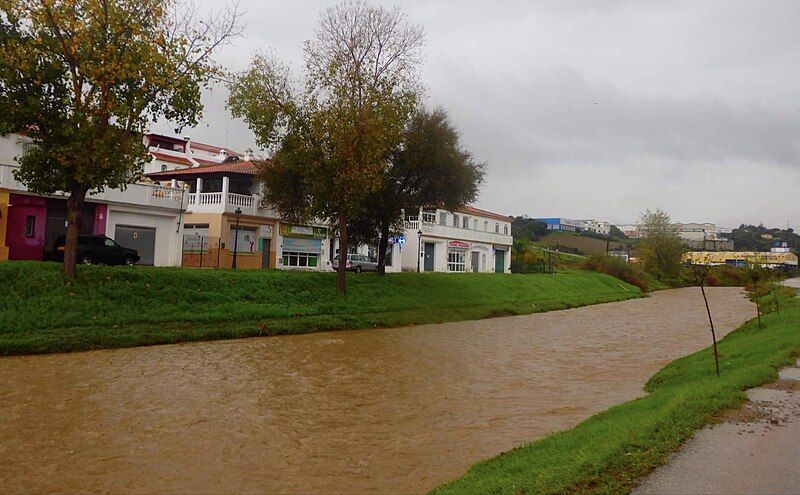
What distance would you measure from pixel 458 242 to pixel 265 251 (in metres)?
24.1

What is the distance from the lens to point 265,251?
4250 centimetres

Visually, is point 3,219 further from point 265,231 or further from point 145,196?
point 265,231

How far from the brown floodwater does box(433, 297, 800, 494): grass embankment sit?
1098 mm

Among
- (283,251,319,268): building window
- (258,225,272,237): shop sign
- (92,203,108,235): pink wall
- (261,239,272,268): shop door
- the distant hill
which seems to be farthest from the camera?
the distant hill

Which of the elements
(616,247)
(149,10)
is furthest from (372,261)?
(616,247)

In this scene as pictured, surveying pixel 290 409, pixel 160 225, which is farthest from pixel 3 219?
pixel 290 409

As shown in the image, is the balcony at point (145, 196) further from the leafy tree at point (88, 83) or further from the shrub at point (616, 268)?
the shrub at point (616, 268)

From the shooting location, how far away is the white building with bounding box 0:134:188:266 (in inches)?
1153

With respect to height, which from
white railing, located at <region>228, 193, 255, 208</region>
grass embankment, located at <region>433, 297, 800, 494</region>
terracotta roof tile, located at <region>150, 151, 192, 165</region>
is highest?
terracotta roof tile, located at <region>150, 151, 192, 165</region>

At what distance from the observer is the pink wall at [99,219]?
3253cm

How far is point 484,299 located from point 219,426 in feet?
92.1

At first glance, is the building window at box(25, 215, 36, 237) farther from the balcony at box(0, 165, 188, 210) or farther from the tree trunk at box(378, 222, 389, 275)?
the tree trunk at box(378, 222, 389, 275)

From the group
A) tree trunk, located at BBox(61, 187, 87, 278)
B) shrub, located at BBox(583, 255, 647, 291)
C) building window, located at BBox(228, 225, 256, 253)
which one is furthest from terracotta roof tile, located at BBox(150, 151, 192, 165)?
shrub, located at BBox(583, 255, 647, 291)

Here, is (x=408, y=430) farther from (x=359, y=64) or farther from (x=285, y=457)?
(x=359, y=64)
